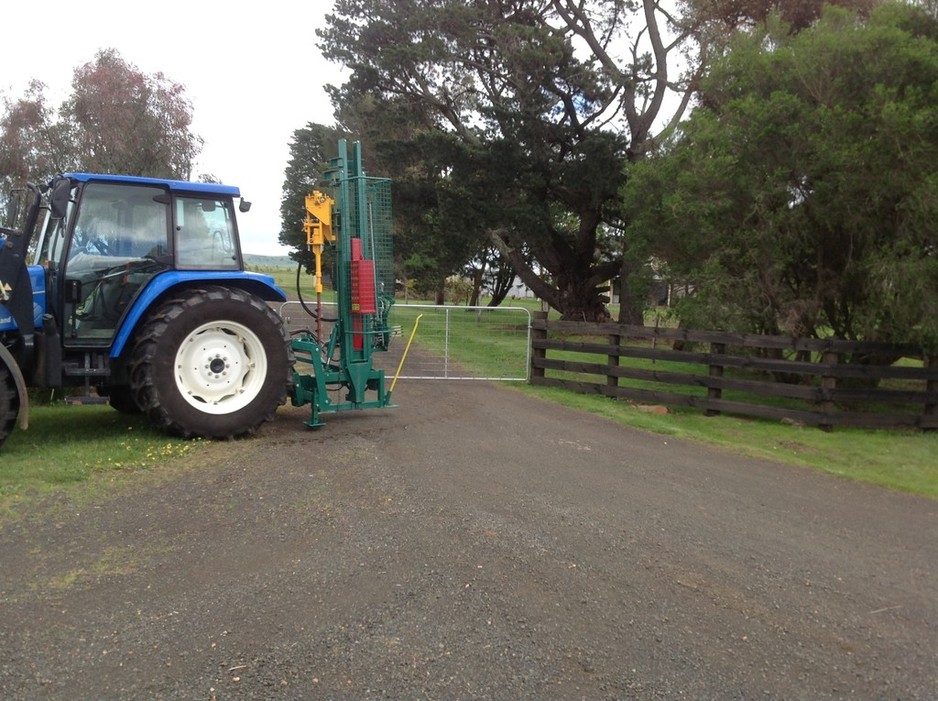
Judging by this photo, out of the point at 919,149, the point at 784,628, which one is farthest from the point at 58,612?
the point at 919,149

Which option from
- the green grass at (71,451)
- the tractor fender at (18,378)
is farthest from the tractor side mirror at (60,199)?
the green grass at (71,451)

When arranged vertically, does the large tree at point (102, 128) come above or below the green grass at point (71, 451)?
above

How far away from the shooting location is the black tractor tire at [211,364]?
22.9 feet

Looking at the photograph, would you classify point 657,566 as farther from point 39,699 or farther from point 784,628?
point 39,699

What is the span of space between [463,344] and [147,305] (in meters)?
8.25

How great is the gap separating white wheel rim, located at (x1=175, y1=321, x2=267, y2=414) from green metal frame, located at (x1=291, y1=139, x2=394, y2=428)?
0.70m

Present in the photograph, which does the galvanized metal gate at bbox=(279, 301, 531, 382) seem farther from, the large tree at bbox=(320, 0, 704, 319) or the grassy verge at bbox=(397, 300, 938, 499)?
the large tree at bbox=(320, 0, 704, 319)

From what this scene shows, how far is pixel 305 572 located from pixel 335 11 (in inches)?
932

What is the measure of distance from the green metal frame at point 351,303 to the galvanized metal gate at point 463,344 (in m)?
4.04

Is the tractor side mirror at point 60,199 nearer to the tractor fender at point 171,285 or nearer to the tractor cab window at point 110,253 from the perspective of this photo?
the tractor cab window at point 110,253

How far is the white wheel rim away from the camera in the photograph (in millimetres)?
7289

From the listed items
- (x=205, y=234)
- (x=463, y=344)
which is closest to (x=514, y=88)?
(x=463, y=344)

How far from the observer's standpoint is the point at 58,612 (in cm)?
369

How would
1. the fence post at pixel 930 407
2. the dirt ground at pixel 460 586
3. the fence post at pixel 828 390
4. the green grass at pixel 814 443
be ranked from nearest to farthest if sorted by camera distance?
the dirt ground at pixel 460 586 → the green grass at pixel 814 443 → the fence post at pixel 828 390 → the fence post at pixel 930 407
